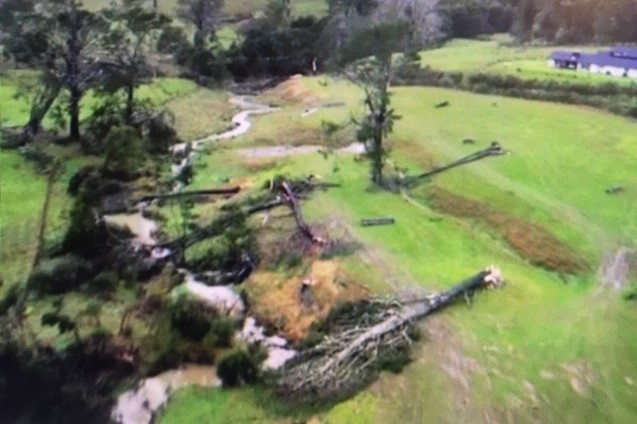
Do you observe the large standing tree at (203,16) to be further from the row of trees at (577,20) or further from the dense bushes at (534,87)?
the row of trees at (577,20)

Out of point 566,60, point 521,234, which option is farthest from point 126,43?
point 521,234

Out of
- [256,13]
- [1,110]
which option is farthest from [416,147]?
[256,13]

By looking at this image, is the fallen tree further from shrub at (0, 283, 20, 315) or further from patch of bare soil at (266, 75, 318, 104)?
patch of bare soil at (266, 75, 318, 104)

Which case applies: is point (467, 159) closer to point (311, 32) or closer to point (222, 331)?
point (222, 331)

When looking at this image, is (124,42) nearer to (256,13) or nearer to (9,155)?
(9,155)

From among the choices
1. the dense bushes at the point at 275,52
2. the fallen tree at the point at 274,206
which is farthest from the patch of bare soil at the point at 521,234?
the dense bushes at the point at 275,52

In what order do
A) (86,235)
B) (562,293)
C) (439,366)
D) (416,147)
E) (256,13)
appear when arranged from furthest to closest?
(256,13) → (416,147) → (86,235) → (562,293) → (439,366)
